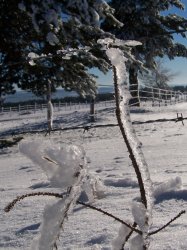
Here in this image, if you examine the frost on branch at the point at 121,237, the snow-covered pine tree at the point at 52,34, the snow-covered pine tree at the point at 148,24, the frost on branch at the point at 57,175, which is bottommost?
the frost on branch at the point at 121,237

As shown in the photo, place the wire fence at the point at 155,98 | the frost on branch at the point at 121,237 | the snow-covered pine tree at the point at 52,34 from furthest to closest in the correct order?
the wire fence at the point at 155,98 → the snow-covered pine tree at the point at 52,34 → the frost on branch at the point at 121,237

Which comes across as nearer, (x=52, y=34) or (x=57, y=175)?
(x=57, y=175)

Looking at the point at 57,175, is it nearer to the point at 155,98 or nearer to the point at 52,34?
the point at 52,34

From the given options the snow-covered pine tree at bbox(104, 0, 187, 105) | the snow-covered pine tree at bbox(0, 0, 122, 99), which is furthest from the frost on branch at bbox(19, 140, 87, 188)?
the snow-covered pine tree at bbox(104, 0, 187, 105)

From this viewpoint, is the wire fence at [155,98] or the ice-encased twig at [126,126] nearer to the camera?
the ice-encased twig at [126,126]

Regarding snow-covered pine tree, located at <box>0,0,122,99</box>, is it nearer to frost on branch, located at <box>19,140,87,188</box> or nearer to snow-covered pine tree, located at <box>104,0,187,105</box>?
frost on branch, located at <box>19,140,87,188</box>

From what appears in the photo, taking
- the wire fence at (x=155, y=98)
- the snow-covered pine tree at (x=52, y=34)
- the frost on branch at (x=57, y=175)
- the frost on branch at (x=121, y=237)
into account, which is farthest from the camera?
the wire fence at (x=155, y=98)

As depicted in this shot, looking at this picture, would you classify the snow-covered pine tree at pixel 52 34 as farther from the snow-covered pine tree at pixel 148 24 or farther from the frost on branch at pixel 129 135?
the snow-covered pine tree at pixel 148 24

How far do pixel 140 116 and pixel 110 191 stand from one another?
41.9 feet

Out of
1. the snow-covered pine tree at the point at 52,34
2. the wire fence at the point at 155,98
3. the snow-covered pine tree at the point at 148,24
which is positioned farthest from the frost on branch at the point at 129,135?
the snow-covered pine tree at the point at 148,24

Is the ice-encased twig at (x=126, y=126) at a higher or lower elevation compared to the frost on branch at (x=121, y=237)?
higher

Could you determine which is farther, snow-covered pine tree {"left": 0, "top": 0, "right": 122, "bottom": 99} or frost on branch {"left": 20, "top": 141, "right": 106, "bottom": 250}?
snow-covered pine tree {"left": 0, "top": 0, "right": 122, "bottom": 99}

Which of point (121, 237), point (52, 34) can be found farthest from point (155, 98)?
point (121, 237)

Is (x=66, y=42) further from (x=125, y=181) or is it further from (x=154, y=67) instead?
(x=154, y=67)
